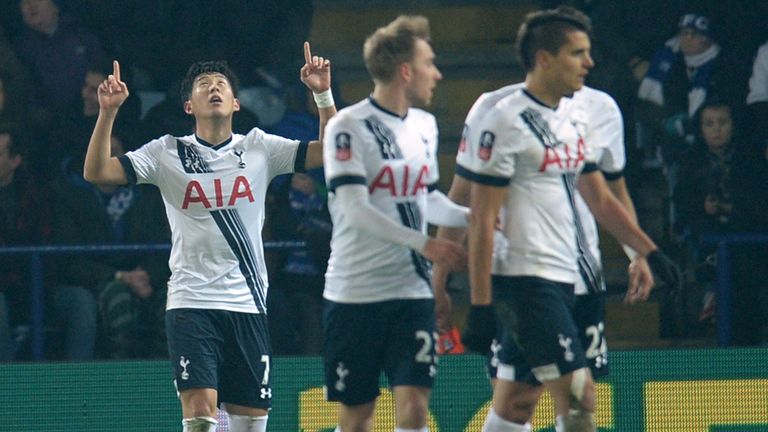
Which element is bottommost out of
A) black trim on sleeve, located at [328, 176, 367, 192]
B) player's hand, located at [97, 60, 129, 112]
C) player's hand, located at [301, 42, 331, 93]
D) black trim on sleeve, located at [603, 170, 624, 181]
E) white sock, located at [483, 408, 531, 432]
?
white sock, located at [483, 408, 531, 432]

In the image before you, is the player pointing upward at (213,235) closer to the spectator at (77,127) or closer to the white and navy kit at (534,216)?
the white and navy kit at (534,216)

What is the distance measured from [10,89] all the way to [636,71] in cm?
431

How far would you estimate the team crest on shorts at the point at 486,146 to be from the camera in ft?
21.8

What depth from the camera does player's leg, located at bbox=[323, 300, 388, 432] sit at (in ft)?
22.3

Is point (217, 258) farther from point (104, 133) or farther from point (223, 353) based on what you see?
point (104, 133)

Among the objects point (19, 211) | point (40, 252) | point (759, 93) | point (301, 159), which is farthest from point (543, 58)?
point (19, 211)

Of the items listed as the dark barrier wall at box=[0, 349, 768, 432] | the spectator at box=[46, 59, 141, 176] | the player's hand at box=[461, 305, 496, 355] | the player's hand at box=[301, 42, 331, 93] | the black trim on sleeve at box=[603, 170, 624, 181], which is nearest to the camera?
the player's hand at box=[461, 305, 496, 355]

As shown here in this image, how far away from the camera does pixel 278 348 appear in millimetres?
10531

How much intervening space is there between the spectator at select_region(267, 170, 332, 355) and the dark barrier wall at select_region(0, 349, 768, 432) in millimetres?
1397

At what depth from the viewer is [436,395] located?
30.1ft

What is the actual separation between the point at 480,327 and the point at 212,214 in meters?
1.81

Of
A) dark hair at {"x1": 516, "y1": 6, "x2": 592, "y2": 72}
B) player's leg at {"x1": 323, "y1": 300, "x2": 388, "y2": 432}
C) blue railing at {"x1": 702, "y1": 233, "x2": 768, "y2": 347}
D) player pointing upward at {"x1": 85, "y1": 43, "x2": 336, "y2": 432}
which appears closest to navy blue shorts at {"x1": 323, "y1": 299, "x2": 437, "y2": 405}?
player's leg at {"x1": 323, "y1": 300, "x2": 388, "y2": 432}

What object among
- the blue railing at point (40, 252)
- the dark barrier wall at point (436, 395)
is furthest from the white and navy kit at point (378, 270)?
the blue railing at point (40, 252)

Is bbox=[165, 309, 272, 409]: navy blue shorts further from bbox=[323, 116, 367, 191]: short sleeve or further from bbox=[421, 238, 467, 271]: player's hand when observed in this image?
bbox=[421, 238, 467, 271]: player's hand
